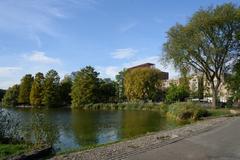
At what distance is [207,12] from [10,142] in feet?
123

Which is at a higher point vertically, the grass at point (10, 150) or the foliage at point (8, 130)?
the foliage at point (8, 130)

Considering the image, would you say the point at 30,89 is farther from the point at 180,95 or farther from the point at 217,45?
the point at 217,45

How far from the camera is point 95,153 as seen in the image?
43.6 feet

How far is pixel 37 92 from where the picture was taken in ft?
340

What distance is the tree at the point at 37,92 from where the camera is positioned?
103000 millimetres

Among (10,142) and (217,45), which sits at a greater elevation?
(217,45)

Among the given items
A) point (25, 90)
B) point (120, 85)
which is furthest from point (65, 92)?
point (120, 85)

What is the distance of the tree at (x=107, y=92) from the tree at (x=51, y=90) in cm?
1282

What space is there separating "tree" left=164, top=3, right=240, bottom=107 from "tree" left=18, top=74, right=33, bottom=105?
69542mm

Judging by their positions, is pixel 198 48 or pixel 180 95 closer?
pixel 198 48

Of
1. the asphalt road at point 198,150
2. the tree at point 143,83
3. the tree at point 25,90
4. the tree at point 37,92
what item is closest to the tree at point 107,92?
the tree at point 143,83

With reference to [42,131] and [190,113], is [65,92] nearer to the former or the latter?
[190,113]

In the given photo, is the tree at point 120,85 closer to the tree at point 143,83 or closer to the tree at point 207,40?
the tree at point 143,83

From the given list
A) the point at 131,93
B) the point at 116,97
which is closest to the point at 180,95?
the point at 131,93
